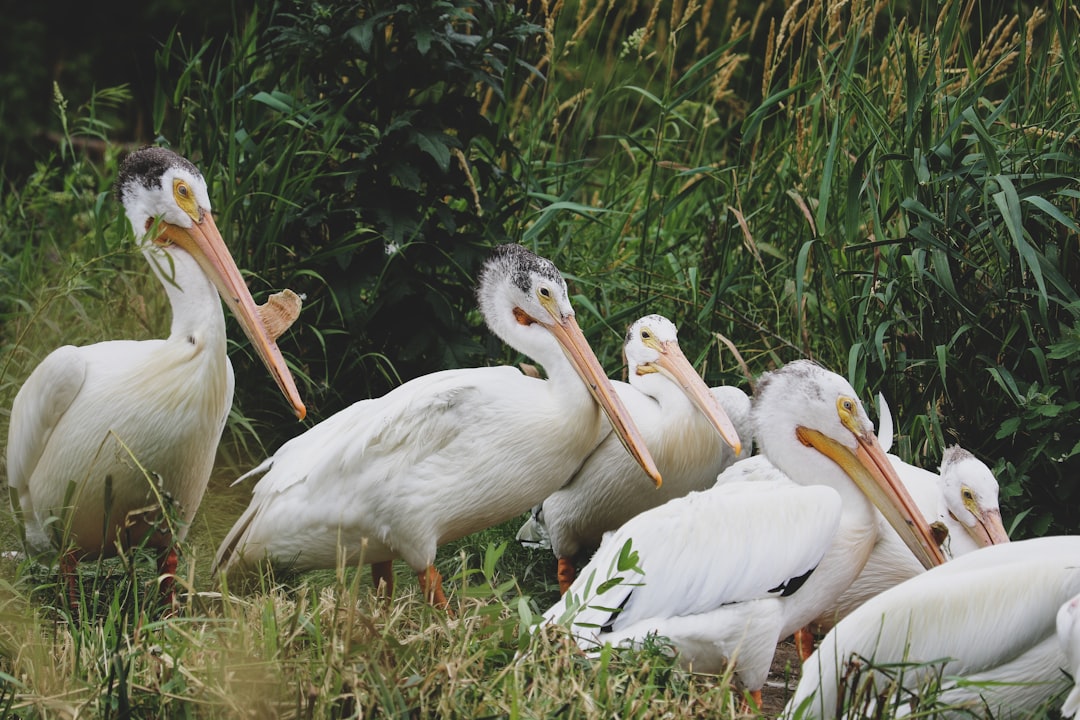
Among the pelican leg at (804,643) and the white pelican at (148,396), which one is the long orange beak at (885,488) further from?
the white pelican at (148,396)

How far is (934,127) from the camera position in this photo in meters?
4.51

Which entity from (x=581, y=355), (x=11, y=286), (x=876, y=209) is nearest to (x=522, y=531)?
(x=581, y=355)

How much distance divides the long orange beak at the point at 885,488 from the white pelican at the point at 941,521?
6.0 inches

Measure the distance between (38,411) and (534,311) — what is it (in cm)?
148

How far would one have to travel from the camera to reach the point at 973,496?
3.58 m

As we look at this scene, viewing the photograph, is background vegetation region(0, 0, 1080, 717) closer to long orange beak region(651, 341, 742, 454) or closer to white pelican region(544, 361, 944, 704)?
white pelican region(544, 361, 944, 704)

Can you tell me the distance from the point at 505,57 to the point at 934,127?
1636 millimetres

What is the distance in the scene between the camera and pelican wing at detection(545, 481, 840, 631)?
10.8ft

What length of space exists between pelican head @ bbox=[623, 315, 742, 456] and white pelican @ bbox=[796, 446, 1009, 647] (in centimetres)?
58

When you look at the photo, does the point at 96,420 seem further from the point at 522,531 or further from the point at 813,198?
the point at 813,198

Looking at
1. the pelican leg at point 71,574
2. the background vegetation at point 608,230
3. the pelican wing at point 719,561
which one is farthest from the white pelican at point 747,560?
the pelican leg at point 71,574

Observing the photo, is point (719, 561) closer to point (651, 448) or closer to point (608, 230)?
point (651, 448)

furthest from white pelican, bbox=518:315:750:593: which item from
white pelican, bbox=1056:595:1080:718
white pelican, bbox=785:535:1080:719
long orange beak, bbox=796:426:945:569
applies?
white pelican, bbox=1056:595:1080:718

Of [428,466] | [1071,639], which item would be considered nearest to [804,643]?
[428,466]
